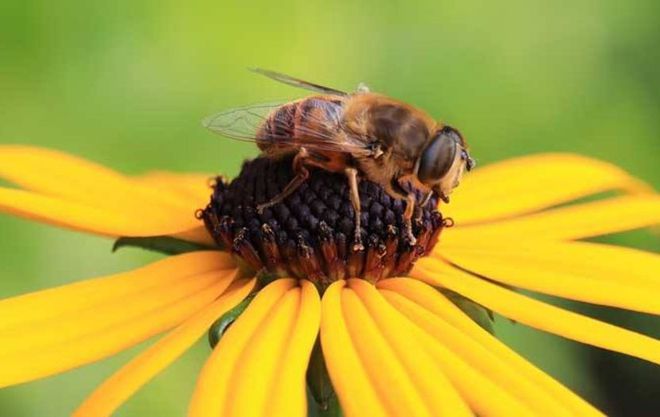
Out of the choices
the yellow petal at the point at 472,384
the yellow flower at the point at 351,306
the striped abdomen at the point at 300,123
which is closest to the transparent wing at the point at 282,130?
the striped abdomen at the point at 300,123

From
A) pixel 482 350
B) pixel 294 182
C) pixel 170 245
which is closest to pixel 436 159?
pixel 294 182

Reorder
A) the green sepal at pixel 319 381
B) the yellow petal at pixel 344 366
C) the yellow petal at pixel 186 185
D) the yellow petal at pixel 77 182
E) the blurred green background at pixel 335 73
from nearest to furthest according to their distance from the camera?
the yellow petal at pixel 344 366
the green sepal at pixel 319 381
the yellow petal at pixel 77 182
the yellow petal at pixel 186 185
the blurred green background at pixel 335 73

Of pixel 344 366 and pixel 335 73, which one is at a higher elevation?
pixel 344 366

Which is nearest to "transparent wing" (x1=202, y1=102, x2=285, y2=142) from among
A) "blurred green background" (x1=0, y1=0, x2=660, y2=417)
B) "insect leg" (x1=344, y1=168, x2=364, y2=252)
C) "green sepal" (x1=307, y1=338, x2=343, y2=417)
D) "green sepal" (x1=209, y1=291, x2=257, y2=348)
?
"insect leg" (x1=344, y1=168, x2=364, y2=252)

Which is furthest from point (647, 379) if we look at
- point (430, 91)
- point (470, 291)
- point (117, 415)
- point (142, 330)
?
point (142, 330)

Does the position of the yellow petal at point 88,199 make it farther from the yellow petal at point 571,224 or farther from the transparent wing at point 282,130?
the yellow petal at point 571,224

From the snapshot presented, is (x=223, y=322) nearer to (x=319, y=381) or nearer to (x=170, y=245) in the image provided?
(x=319, y=381)
